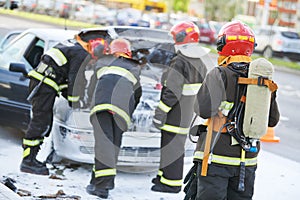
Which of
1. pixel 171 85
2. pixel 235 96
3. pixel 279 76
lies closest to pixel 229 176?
pixel 235 96

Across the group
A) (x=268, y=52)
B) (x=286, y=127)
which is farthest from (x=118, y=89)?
(x=268, y=52)

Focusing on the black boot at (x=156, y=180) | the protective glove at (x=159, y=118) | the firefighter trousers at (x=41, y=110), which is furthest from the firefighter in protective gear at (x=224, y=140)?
the firefighter trousers at (x=41, y=110)

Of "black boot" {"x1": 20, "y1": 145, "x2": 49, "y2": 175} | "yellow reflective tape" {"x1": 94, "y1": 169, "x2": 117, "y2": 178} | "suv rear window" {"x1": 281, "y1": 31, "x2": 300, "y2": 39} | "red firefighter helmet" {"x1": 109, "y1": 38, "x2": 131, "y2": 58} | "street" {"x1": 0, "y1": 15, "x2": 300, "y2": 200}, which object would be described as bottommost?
"suv rear window" {"x1": 281, "y1": 31, "x2": 300, "y2": 39}

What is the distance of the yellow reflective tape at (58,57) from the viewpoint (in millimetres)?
6535

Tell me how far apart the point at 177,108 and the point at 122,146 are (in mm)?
744

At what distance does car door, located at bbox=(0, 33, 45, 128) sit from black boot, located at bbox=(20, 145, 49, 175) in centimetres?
94

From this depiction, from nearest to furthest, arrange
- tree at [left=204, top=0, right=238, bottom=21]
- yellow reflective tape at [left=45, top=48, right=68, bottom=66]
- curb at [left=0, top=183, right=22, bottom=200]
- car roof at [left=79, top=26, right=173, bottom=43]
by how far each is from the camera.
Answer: curb at [left=0, top=183, right=22, bottom=200]
yellow reflective tape at [left=45, top=48, right=68, bottom=66]
car roof at [left=79, top=26, right=173, bottom=43]
tree at [left=204, top=0, right=238, bottom=21]

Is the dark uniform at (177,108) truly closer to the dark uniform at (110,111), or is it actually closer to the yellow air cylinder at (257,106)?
the dark uniform at (110,111)

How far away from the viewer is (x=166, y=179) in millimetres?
6582

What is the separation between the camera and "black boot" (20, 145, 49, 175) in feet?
21.7

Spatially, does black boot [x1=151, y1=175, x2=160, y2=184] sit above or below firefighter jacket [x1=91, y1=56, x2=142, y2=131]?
below

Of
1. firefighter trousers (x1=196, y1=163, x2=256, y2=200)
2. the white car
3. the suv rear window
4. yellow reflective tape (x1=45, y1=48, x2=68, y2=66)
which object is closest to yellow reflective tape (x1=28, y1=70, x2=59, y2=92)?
yellow reflective tape (x1=45, y1=48, x2=68, y2=66)

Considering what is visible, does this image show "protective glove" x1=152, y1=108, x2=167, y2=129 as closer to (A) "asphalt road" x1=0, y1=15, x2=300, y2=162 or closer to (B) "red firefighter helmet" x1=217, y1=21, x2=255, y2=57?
(A) "asphalt road" x1=0, y1=15, x2=300, y2=162

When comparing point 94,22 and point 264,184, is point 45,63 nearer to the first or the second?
point 264,184
